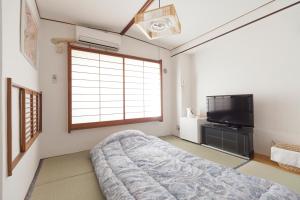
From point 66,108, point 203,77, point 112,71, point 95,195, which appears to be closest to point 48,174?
point 95,195

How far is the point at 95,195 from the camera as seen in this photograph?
1640mm

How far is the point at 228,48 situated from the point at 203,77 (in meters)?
0.87

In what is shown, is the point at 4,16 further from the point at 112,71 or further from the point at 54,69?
the point at 112,71

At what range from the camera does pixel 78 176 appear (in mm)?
2016

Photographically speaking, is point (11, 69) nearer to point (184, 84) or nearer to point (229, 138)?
point (229, 138)

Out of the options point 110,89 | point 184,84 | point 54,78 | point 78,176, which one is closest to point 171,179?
point 78,176

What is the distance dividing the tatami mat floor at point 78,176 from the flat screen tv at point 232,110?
2.14ft

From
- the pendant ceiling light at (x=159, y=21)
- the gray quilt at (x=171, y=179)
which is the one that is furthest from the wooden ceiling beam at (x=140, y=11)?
the gray quilt at (x=171, y=179)

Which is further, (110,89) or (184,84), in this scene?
(184,84)

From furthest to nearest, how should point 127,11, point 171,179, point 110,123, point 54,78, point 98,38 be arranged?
point 110,123
point 98,38
point 54,78
point 127,11
point 171,179

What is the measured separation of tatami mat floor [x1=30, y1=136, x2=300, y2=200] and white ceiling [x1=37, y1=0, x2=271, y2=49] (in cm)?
252

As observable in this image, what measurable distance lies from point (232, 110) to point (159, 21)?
85.4 inches

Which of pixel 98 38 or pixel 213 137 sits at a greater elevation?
pixel 98 38

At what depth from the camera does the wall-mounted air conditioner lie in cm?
292
